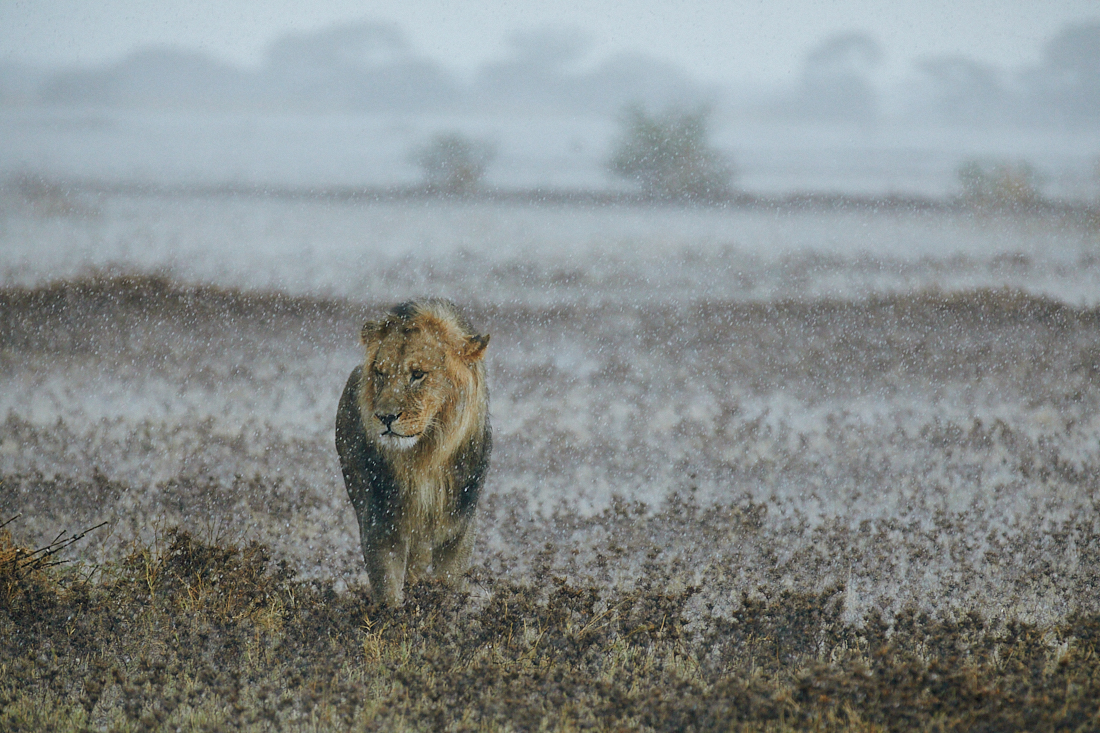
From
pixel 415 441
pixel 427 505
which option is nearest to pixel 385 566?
pixel 427 505

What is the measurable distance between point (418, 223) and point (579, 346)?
991 millimetres

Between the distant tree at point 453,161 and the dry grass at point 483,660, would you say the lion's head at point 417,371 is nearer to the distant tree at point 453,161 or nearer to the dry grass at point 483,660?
the dry grass at point 483,660

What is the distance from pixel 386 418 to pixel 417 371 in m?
0.19

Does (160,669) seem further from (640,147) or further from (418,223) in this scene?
(640,147)

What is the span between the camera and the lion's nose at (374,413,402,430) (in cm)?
324

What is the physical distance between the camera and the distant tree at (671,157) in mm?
4551

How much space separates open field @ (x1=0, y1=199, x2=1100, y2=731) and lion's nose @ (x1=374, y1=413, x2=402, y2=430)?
0.65 metres

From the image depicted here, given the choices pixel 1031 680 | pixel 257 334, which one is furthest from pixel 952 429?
pixel 257 334

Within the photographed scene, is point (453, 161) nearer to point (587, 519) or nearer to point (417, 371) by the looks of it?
point (417, 371)

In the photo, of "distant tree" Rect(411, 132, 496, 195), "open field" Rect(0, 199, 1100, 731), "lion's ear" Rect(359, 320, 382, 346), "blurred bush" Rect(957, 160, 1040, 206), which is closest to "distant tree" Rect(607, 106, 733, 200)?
"open field" Rect(0, 199, 1100, 731)

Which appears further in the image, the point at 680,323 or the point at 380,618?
the point at 680,323

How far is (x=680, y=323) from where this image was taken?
4.99 meters

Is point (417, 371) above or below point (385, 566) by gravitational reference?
above

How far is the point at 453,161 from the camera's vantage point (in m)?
4.61
